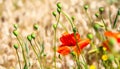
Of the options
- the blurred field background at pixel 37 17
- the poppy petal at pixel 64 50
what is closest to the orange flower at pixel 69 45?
the poppy petal at pixel 64 50

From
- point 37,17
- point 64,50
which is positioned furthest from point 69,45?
point 37,17

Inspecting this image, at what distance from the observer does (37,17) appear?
5770 millimetres

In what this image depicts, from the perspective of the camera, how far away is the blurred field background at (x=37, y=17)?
182 inches

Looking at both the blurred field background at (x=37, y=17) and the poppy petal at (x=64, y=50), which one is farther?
the blurred field background at (x=37, y=17)

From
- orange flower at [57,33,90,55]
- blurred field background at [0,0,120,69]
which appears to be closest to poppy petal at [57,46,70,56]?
orange flower at [57,33,90,55]

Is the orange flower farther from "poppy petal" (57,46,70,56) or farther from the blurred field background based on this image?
the blurred field background

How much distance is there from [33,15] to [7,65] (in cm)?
188

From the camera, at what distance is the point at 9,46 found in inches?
180

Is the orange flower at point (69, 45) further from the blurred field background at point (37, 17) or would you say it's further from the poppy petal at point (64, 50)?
the blurred field background at point (37, 17)

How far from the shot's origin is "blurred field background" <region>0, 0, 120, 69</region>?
462cm

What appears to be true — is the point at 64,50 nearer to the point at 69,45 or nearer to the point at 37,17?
the point at 69,45

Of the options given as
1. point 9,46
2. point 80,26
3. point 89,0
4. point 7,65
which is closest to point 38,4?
point 89,0

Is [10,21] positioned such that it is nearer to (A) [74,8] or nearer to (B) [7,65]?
(A) [74,8]

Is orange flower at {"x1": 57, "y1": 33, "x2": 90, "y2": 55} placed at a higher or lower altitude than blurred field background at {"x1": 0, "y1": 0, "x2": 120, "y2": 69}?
lower
